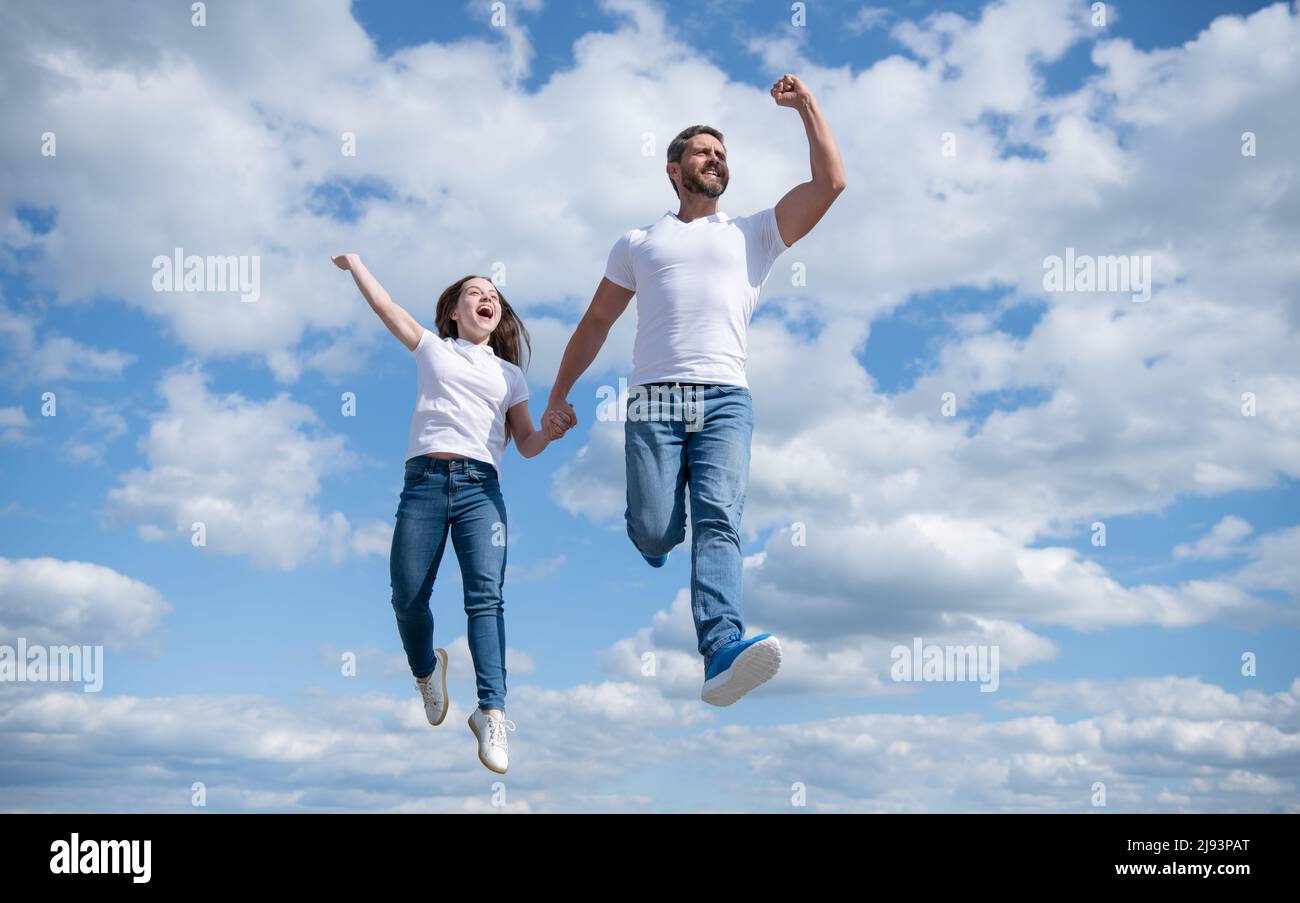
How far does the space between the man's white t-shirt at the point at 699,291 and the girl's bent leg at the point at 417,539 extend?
1669mm

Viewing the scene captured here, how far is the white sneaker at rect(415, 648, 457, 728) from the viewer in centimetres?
820

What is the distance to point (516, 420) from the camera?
7941mm

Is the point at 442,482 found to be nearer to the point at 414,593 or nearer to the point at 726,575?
the point at 414,593

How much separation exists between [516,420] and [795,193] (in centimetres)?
253

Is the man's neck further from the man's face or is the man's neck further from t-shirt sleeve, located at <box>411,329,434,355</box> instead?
t-shirt sleeve, located at <box>411,329,434,355</box>

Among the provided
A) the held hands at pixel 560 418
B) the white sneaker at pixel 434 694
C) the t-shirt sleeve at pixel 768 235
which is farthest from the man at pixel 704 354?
the white sneaker at pixel 434 694

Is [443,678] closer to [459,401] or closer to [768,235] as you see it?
[459,401]

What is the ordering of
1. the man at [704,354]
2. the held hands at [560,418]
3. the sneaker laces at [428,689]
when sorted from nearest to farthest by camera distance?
the man at [704,354]
the held hands at [560,418]
the sneaker laces at [428,689]

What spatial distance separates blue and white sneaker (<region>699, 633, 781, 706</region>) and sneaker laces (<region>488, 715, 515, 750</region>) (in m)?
1.82

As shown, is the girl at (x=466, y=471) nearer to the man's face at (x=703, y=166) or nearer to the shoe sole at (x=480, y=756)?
the shoe sole at (x=480, y=756)

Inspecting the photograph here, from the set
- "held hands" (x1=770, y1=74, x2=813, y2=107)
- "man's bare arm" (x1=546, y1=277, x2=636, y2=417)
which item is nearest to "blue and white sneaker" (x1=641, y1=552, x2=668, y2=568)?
"man's bare arm" (x1=546, y1=277, x2=636, y2=417)

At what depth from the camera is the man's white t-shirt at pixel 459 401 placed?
7516 mm

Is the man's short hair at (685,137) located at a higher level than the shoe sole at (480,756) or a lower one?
higher
